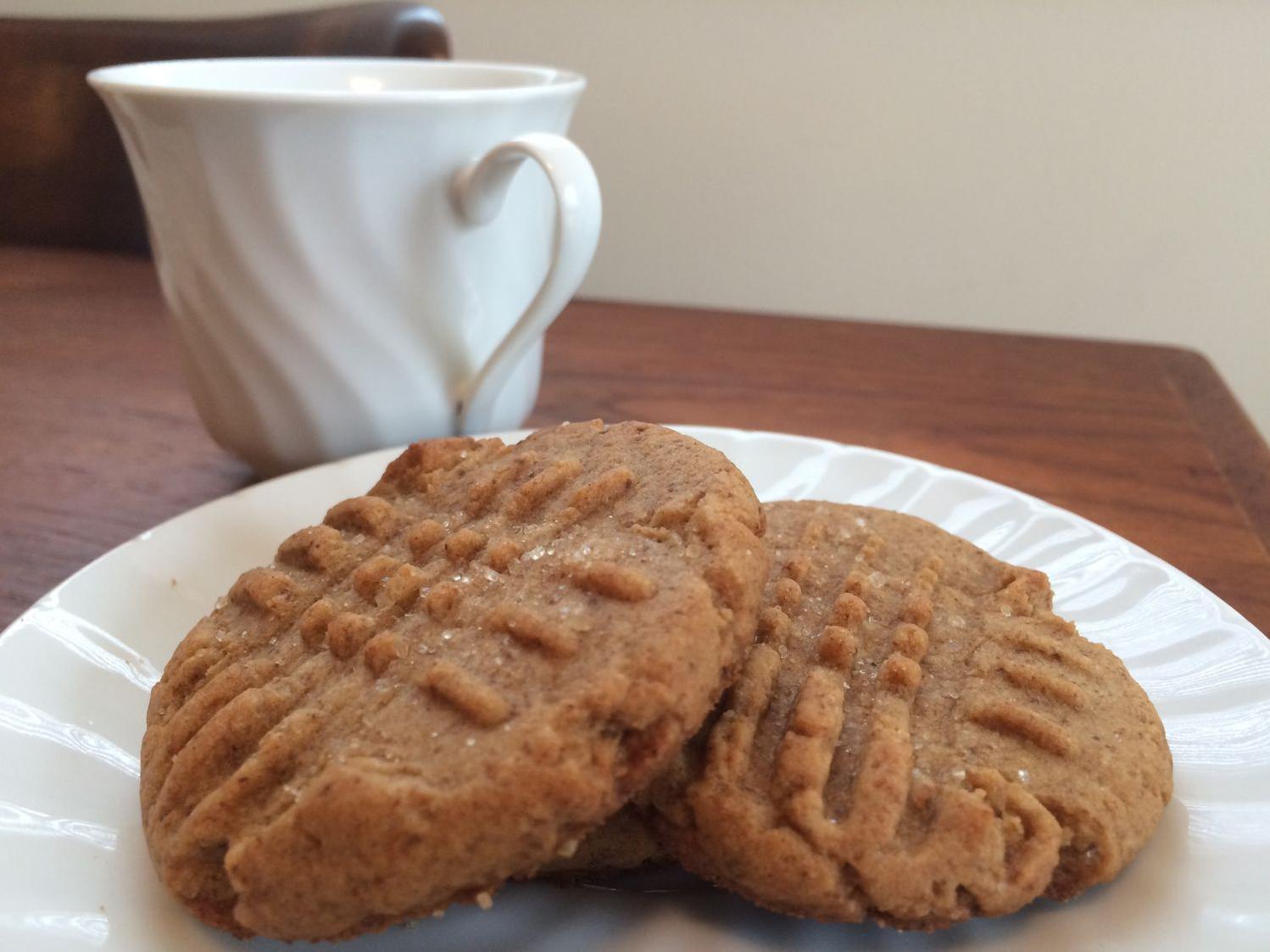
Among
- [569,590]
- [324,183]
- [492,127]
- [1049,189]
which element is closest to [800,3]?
[1049,189]

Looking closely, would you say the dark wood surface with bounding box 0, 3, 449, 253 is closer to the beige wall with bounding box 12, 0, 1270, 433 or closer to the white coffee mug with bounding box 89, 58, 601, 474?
the beige wall with bounding box 12, 0, 1270, 433

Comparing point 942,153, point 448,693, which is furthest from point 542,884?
point 942,153

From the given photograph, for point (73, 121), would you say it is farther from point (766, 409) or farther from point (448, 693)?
point (448, 693)

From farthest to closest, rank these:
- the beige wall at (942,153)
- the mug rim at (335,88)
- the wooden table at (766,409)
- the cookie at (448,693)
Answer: the beige wall at (942,153), the wooden table at (766,409), the mug rim at (335,88), the cookie at (448,693)

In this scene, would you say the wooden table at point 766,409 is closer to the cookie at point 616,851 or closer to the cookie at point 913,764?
the cookie at point 913,764

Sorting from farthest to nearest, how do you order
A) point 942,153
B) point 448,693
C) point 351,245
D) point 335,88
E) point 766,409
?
point 942,153
point 766,409
point 335,88
point 351,245
point 448,693

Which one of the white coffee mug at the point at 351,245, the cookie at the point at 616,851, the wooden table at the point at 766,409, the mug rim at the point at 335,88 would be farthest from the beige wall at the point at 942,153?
the cookie at the point at 616,851
